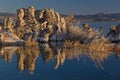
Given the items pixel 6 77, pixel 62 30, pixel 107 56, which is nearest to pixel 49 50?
pixel 107 56

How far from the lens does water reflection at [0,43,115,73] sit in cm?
1882

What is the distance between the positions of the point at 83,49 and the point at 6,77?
850 centimetres

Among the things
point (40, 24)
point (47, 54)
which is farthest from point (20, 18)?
point (47, 54)

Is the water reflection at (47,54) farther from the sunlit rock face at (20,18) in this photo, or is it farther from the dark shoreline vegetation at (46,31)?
the sunlit rock face at (20,18)

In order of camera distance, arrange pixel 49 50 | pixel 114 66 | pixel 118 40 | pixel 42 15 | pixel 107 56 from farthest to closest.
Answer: pixel 42 15 → pixel 118 40 → pixel 49 50 → pixel 107 56 → pixel 114 66

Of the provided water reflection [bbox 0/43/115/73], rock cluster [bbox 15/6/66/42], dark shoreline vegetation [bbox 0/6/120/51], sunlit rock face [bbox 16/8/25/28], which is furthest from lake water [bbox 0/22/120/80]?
sunlit rock face [bbox 16/8/25/28]

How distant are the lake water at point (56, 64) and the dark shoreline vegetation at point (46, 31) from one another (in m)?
2.11

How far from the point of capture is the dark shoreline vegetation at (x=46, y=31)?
86.0 feet

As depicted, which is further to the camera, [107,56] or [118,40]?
[118,40]

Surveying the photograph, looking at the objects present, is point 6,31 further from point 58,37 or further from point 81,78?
point 81,78

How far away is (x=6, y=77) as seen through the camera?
51.5ft

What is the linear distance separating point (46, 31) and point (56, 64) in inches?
401

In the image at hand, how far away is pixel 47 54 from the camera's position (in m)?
21.9

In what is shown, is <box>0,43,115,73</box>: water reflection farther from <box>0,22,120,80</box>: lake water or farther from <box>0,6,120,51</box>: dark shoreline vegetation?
<box>0,6,120,51</box>: dark shoreline vegetation
